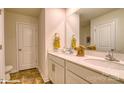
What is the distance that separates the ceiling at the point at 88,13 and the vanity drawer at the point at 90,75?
1057mm

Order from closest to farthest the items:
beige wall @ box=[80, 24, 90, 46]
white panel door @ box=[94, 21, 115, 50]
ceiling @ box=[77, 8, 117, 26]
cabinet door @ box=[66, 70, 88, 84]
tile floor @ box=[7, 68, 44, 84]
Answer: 1. cabinet door @ box=[66, 70, 88, 84]
2. white panel door @ box=[94, 21, 115, 50]
3. ceiling @ box=[77, 8, 117, 26]
4. beige wall @ box=[80, 24, 90, 46]
5. tile floor @ box=[7, 68, 44, 84]

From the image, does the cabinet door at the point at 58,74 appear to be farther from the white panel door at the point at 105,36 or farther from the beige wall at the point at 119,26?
the beige wall at the point at 119,26

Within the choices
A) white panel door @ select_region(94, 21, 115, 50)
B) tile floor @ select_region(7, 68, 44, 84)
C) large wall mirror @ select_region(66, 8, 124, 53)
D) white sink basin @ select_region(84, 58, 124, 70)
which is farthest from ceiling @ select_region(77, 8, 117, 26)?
tile floor @ select_region(7, 68, 44, 84)

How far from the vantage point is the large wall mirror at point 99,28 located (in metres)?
1.30

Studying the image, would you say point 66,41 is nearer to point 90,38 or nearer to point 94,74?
point 90,38

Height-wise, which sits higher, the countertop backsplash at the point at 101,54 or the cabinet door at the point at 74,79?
the countertop backsplash at the point at 101,54

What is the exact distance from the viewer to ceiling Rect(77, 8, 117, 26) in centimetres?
154

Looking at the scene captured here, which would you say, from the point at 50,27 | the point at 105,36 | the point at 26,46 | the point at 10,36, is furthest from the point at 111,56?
the point at 10,36

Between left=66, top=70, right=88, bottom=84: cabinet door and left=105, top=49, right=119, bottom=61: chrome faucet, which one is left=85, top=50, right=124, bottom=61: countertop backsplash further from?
left=66, top=70, right=88, bottom=84: cabinet door

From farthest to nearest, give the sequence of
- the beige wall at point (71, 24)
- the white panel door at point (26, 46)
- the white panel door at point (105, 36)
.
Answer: the white panel door at point (26, 46) → the beige wall at point (71, 24) → the white panel door at point (105, 36)

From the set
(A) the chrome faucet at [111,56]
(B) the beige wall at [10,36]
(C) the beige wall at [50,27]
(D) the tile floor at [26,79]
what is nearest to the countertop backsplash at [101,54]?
(A) the chrome faucet at [111,56]

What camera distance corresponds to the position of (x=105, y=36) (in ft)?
4.88
